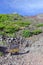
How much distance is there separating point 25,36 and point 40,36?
124cm

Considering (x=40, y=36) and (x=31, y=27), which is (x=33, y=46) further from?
(x=31, y=27)

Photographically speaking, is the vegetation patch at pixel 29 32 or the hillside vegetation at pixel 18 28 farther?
the hillside vegetation at pixel 18 28

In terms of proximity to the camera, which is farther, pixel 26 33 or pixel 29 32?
pixel 29 32

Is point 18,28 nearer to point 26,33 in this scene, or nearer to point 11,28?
point 11,28

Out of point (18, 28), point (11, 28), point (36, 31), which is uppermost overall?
point (11, 28)

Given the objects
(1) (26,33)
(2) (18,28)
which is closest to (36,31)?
(1) (26,33)

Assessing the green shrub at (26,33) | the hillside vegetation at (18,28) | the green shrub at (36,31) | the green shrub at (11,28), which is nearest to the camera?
the green shrub at (26,33)

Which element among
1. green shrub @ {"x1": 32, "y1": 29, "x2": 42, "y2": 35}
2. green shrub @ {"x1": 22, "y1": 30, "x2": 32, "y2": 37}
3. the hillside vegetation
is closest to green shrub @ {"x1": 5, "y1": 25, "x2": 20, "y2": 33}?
the hillside vegetation

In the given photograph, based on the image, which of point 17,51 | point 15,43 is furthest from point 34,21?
point 17,51

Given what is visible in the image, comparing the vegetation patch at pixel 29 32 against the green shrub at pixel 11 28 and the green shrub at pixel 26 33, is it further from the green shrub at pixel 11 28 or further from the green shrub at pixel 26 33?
the green shrub at pixel 11 28

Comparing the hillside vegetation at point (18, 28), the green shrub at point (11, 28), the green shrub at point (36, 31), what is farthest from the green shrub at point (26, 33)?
the green shrub at point (11, 28)

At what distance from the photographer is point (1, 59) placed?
56.3 ft

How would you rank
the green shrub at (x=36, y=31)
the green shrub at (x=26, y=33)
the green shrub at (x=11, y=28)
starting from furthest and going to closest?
the green shrub at (x=11, y=28) < the green shrub at (x=36, y=31) < the green shrub at (x=26, y=33)

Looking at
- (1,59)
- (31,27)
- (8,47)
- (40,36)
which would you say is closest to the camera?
(1,59)
